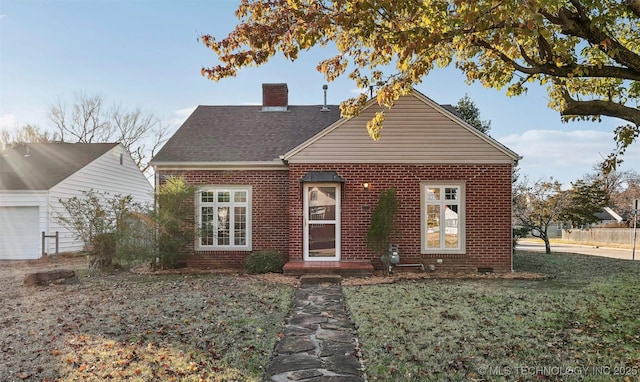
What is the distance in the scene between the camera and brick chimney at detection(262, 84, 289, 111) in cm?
1662

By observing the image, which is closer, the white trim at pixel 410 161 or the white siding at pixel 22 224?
the white trim at pixel 410 161

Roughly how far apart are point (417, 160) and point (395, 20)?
5.59m

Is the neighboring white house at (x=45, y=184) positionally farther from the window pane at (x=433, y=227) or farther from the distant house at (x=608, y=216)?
the distant house at (x=608, y=216)

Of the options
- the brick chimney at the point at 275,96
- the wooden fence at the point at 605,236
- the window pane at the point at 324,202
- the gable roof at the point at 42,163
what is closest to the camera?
the window pane at the point at 324,202

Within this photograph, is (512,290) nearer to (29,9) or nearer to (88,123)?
(29,9)

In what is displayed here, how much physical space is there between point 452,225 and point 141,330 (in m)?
8.91

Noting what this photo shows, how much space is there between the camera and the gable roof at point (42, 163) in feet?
58.3

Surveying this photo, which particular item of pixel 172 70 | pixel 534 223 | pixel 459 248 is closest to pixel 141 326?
pixel 459 248

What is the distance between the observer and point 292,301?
8.12 meters

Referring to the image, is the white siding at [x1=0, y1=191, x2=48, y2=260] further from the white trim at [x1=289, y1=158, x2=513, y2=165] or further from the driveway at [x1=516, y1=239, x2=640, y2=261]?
the driveway at [x1=516, y1=239, x2=640, y2=261]

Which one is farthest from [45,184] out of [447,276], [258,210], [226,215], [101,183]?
[447,276]

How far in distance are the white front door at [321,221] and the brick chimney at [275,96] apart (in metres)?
5.45

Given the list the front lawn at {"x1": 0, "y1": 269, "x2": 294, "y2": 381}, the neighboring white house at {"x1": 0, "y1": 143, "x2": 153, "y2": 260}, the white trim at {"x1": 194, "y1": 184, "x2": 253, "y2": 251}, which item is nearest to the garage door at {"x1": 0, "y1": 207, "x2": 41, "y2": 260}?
the neighboring white house at {"x1": 0, "y1": 143, "x2": 153, "y2": 260}

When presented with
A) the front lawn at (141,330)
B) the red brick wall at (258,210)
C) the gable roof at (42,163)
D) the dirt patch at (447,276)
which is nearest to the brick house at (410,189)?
the dirt patch at (447,276)
